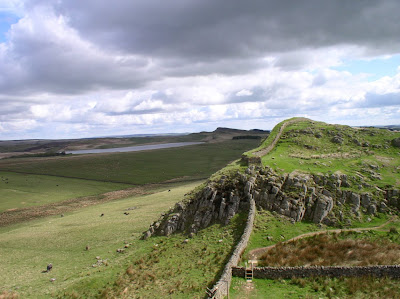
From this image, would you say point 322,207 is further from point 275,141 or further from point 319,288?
point 275,141

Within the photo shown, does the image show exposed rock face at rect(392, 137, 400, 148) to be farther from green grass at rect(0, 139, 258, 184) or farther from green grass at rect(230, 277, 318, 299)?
green grass at rect(0, 139, 258, 184)

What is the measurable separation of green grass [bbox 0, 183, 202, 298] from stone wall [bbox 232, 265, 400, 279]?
14638mm

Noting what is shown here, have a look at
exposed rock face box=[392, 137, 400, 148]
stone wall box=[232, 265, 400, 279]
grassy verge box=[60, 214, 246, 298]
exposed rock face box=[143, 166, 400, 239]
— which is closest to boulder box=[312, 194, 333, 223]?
exposed rock face box=[143, 166, 400, 239]

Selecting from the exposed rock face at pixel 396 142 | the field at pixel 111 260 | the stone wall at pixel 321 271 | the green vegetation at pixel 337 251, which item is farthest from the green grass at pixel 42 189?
the exposed rock face at pixel 396 142

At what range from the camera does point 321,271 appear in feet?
76.0

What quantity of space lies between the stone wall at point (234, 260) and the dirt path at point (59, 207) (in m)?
53.6

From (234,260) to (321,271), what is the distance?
292 inches

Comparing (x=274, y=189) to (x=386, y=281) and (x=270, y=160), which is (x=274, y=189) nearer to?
(x=270, y=160)

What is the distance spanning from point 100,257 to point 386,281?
30.3m

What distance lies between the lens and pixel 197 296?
22.0 m

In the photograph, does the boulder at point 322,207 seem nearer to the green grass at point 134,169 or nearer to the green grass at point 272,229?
the green grass at point 272,229

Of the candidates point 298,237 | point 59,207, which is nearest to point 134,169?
point 59,207

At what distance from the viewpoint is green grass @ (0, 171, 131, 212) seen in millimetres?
81500

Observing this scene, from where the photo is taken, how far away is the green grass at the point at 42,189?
8150 cm
